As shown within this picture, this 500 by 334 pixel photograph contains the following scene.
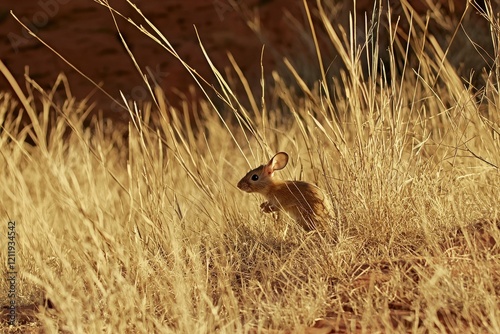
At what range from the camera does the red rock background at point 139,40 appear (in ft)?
37.9

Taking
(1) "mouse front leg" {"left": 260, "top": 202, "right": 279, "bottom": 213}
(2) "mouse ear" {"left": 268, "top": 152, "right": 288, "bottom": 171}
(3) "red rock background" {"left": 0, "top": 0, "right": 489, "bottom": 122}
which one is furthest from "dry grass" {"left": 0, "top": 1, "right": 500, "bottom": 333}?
(3) "red rock background" {"left": 0, "top": 0, "right": 489, "bottom": 122}

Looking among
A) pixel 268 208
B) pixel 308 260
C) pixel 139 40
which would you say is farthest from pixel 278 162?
pixel 139 40

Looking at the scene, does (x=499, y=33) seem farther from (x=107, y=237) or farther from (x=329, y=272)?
(x=107, y=237)

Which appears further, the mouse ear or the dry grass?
the mouse ear

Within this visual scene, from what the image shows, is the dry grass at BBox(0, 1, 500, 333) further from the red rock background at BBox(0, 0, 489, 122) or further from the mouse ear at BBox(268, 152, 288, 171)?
the red rock background at BBox(0, 0, 489, 122)

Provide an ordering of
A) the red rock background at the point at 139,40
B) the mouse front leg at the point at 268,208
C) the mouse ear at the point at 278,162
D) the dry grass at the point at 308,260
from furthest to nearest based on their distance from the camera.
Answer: the red rock background at the point at 139,40 < the mouse ear at the point at 278,162 < the mouse front leg at the point at 268,208 < the dry grass at the point at 308,260

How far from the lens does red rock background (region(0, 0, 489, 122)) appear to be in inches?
455

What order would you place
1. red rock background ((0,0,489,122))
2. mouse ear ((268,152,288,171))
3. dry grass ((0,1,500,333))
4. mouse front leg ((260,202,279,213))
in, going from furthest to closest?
red rock background ((0,0,489,122)) → mouse ear ((268,152,288,171)) → mouse front leg ((260,202,279,213)) → dry grass ((0,1,500,333))

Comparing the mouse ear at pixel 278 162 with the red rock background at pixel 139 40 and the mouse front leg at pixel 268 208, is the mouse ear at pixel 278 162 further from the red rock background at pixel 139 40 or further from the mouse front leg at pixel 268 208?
the red rock background at pixel 139 40

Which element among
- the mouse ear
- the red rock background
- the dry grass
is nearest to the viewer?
the dry grass

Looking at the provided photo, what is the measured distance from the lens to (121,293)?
10.7 ft

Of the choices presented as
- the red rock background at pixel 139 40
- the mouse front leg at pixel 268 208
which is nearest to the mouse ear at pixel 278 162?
the mouse front leg at pixel 268 208

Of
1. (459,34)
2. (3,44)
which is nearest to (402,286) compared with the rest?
(459,34)

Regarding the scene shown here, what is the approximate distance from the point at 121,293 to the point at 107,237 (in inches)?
13.5
